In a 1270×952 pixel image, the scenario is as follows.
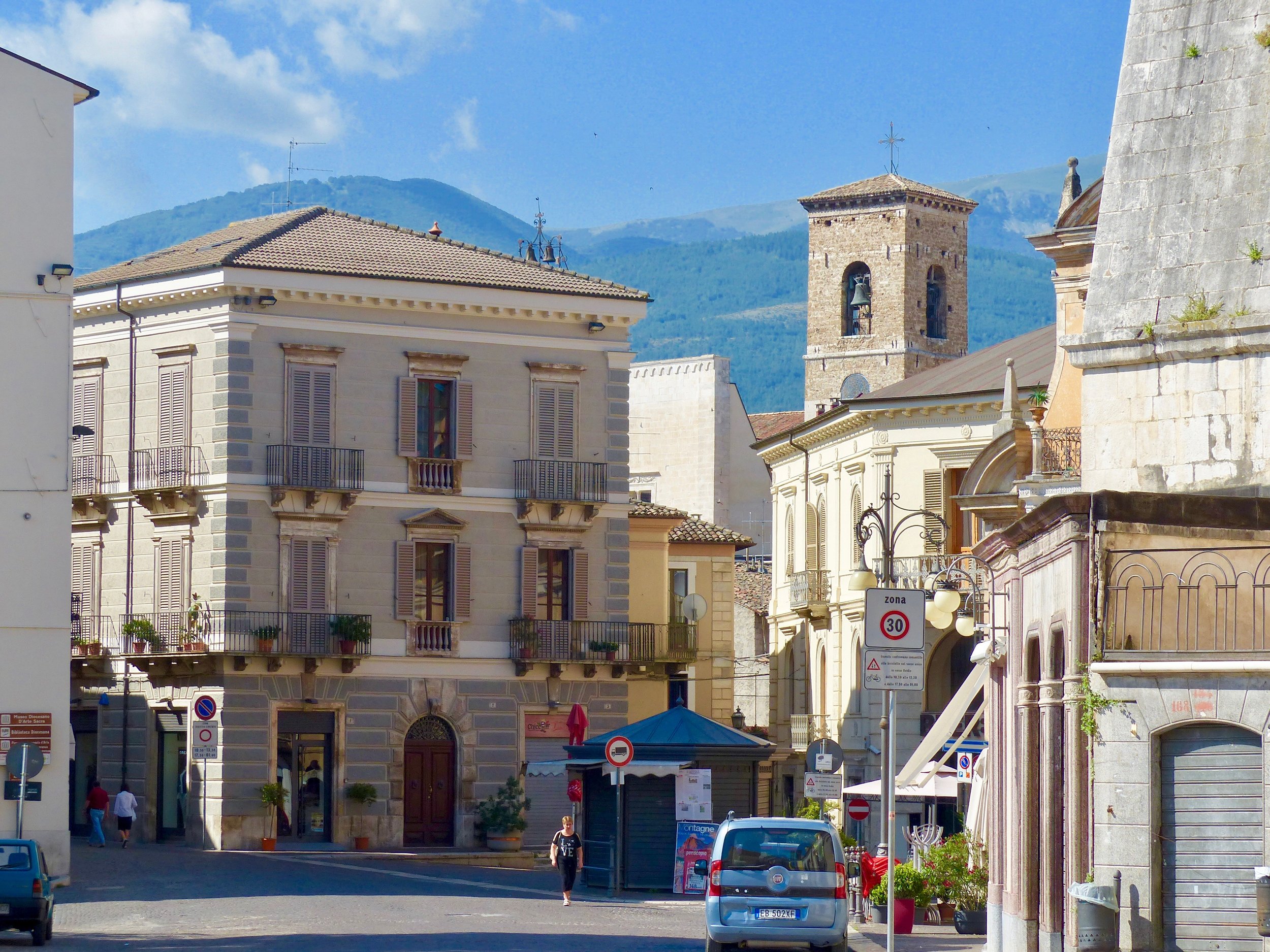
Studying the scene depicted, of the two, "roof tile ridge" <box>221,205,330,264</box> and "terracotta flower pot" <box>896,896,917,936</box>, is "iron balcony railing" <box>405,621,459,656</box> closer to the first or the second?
"roof tile ridge" <box>221,205,330,264</box>

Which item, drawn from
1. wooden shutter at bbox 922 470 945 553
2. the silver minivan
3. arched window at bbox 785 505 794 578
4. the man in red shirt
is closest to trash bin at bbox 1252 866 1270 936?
the silver minivan

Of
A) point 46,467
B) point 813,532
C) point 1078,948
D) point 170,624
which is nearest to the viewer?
point 1078,948

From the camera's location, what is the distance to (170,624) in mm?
46406

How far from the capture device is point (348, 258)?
48.7 meters

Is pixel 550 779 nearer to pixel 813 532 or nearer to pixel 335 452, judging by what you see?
pixel 335 452

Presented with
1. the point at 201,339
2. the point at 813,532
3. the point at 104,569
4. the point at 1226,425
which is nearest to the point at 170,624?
the point at 104,569

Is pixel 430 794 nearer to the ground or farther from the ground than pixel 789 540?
nearer to the ground

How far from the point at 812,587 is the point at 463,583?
12.3 meters

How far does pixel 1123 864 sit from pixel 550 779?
32154mm

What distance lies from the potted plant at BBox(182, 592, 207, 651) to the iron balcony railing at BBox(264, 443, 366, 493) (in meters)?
3.12

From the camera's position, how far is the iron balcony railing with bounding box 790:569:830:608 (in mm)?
56375

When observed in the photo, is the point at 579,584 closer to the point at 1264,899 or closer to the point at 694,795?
the point at 694,795

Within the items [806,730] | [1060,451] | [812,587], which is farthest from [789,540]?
[1060,451]

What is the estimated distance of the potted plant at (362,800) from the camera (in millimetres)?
45938
